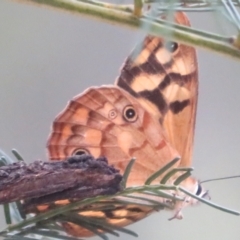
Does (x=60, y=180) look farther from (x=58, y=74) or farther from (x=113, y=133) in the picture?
(x=58, y=74)

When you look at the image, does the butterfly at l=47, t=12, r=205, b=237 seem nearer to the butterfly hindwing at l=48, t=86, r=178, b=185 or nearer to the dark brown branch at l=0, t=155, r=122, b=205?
the butterfly hindwing at l=48, t=86, r=178, b=185

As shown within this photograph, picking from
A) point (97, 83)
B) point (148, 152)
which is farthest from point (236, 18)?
point (97, 83)

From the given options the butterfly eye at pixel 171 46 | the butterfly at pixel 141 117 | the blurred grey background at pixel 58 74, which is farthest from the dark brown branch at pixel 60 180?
the blurred grey background at pixel 58 74

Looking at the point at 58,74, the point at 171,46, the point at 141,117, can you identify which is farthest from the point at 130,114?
the point at 58,74

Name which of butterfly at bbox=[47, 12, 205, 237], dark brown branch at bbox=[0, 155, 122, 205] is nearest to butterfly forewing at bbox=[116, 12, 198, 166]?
butterfly at bbox=[47, 12, 205, 237]

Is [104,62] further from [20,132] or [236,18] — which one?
[236,18]

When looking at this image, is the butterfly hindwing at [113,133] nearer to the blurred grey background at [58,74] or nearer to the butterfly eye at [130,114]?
the butterfly eye at [130,114]
